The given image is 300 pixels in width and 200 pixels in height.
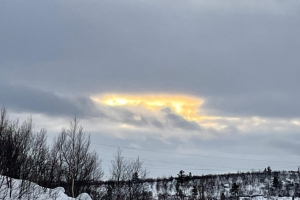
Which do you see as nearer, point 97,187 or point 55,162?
point 55,162

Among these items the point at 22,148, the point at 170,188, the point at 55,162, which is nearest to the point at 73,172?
the point at 55,162

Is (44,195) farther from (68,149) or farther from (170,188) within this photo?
(170,188)

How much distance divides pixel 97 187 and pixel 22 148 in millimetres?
24517

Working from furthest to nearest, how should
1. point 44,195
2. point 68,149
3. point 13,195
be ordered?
point 68,149 < point 44,195 < point 13,195

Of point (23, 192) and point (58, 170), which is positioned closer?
point (23, 192)

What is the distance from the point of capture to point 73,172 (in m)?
43.9

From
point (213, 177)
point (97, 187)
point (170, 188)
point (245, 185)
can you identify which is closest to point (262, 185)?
point (245, 185)


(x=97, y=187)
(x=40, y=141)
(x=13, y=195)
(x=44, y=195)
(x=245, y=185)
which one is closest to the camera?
(x=13, y=195)

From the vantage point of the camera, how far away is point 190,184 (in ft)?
572

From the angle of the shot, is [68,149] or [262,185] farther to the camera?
[262,185]

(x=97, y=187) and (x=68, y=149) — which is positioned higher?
(x=68, y=149)

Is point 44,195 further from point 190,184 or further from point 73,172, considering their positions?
point 190,184

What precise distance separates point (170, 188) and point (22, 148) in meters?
147

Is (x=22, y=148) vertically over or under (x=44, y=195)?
over
